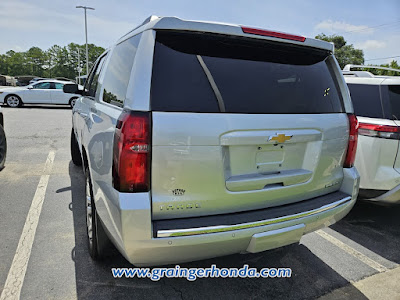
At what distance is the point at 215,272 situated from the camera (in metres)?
2.68

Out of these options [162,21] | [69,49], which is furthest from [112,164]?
[69,49]

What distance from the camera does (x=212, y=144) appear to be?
1905 mm

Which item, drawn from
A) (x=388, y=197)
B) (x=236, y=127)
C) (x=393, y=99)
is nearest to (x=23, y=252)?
(x=236, y=127)

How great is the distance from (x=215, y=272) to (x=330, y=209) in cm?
108

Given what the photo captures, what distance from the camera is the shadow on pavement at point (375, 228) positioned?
331 cm

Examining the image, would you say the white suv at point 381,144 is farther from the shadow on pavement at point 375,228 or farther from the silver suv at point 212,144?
the silver suv at point 212,144

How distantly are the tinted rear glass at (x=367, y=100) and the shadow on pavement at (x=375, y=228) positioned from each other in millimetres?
1077

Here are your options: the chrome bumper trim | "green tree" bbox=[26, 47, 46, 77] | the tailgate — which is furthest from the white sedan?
"green tree" bbox=[26, 47, 46, 77]

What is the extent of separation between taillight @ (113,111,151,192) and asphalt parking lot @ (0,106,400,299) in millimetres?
1047

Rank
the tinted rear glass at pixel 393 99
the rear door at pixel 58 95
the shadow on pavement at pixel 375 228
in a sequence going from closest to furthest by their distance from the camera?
the shadow on pavement at pixel 375 228 → the tinted rear glass at pixel 393 99 → the rear door at pixel 58 95

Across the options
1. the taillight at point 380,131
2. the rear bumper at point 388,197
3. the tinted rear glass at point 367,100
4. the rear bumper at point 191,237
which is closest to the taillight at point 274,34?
the rear bumper at point 191,237

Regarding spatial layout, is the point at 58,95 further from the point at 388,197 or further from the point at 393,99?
the point at 388,197

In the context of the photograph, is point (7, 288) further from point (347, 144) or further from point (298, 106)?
point (347, 144)

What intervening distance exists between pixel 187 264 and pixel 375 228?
8.00ft
